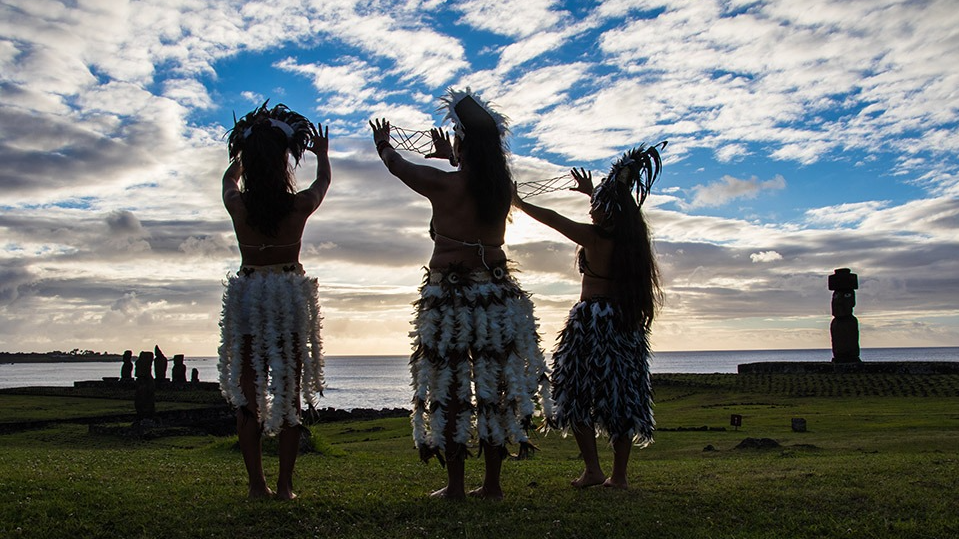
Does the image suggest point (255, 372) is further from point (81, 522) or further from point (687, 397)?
point (687, 397)

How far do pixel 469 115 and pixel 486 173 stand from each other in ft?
1.65

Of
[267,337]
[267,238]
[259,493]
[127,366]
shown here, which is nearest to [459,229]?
[267,238]

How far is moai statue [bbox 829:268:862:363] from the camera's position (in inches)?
1410

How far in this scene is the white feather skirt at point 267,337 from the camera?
5621 millimetres

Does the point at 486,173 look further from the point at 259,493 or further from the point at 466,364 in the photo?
the point at 259,493

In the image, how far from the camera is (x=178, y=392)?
51406 mm

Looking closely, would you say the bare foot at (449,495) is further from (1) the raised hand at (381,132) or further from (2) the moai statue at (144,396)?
(2) the moai statue at (144,396)

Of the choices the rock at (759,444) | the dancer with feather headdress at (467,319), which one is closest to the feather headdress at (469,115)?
the dancer with feather headdress at (467,319)

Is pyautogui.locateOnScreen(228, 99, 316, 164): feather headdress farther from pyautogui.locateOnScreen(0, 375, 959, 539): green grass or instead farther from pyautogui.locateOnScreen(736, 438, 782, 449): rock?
pyautogui.locateOnScreen(736, 438, 782, 449): rock

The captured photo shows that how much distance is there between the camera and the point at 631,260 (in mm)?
6852

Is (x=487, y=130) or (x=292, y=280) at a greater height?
(x=487, y=130)

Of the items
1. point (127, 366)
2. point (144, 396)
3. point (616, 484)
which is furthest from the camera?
point (127, 366)

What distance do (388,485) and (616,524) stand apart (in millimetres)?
2323

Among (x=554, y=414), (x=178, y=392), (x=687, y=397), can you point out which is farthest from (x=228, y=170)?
(x=178, y=392)
